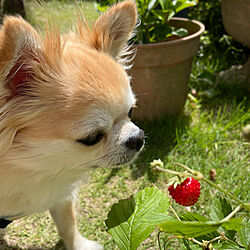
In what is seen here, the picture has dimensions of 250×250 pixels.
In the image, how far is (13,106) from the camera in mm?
1158

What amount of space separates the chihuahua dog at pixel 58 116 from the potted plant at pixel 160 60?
0.99 m

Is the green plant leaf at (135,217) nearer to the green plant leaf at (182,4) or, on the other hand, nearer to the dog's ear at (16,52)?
the dog's ear at (16,52)

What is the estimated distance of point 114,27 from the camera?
4.68 ft

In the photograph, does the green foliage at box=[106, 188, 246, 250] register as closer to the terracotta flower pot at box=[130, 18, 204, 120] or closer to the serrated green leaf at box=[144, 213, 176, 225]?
the serrated green leaf at box=[144, 213, 176, 225]

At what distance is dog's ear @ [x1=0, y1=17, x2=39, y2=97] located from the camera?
934 mm

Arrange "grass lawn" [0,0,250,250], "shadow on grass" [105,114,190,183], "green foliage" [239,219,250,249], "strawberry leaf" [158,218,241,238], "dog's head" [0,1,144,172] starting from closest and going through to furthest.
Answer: "strawberry leaf" [158,218,241,238] < "green foliage" [239,219,250,249] < "dog's head" [0,1,144,172] < "grass lawn" [0,0,250,250] < "shadow on grass" [105,114,190,183]

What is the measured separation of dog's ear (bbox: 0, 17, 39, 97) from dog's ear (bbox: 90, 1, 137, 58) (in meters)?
0.33

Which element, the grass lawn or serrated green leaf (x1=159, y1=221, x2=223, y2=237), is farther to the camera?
the grass lawn

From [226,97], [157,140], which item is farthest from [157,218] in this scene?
[226,97]

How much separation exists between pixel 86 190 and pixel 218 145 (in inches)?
37.2

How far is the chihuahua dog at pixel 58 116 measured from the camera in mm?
1153

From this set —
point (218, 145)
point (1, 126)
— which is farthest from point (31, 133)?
point (218, 145)

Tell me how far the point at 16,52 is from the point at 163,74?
1.59m

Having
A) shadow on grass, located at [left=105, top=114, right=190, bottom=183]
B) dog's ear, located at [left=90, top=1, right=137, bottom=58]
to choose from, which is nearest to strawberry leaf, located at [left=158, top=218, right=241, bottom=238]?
dog's ear, located at [left=90, top=1, right=137, bottom=58]
